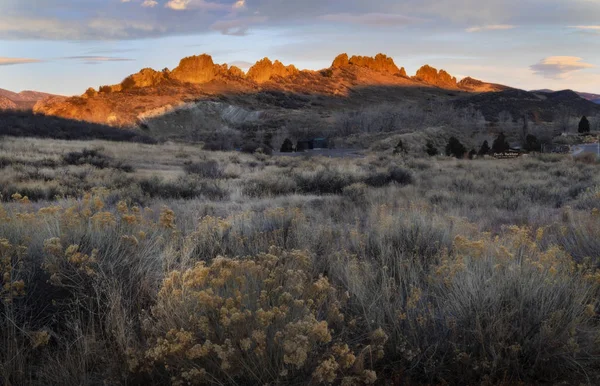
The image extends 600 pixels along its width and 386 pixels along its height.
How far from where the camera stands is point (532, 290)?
152 inches

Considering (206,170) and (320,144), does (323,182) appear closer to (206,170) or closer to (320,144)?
(206,170)

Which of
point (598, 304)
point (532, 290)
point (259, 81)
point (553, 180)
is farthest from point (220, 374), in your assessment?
point (259, 81)

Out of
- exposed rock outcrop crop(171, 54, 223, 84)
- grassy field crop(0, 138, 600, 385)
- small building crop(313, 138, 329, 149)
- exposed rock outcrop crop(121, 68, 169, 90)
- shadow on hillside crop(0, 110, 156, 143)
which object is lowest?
small building crop(313, 138, 329, 149)

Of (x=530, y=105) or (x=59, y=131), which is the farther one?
(x=530, y=105)

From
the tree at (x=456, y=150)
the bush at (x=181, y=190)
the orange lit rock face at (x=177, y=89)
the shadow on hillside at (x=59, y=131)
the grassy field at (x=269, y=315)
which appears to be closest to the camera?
the grassy field at (x=269, y=315)

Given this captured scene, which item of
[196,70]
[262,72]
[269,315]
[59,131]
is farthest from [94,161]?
[262,72]

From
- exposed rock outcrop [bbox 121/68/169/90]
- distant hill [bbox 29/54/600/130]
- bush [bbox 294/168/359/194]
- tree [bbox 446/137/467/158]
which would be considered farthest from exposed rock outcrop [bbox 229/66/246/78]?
bush [bbox 294/168/359/194]

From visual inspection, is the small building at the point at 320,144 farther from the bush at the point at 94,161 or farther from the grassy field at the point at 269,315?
Answer: the grassy field at the point at 269,315

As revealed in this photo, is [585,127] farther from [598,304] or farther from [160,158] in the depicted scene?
[598,304]

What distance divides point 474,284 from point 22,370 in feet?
10.5

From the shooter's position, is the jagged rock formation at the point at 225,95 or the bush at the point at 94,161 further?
the jagged rock formation at the point at 225,95

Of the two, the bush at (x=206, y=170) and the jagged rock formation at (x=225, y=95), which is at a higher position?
the jagged rock formation at (x=225, y=95)

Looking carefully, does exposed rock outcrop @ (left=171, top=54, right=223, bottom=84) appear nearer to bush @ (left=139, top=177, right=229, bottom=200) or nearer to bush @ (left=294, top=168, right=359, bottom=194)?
bush @ (left=294, top=168, right=359, bottom=194)

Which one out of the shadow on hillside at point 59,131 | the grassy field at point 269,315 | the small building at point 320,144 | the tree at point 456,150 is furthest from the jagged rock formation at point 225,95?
the grassy field at point 269,315
